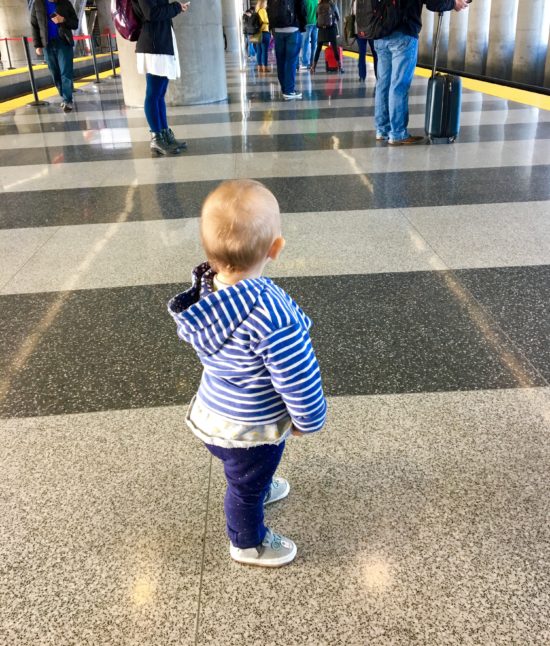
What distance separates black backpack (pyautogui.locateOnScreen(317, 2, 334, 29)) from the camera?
13.6 metres

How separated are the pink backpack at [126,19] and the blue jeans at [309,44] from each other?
10.1 m

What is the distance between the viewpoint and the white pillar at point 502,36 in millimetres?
22156

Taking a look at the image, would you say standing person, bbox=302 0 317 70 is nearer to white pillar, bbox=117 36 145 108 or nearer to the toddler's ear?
white pillar, bbox=117 36 145 108

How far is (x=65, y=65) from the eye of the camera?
9.38 m

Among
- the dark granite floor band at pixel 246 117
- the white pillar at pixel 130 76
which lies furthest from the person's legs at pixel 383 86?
the white pillar at pixel 130 76

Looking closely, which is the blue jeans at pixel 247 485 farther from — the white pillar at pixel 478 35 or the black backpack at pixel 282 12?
the white pillar at pixel 478 35

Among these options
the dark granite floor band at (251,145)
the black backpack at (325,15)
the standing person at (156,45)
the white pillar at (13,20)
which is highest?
the white pillar at (13,20)

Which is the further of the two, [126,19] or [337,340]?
[126,19]

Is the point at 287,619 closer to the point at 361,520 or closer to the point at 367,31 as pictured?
the point at 361,520

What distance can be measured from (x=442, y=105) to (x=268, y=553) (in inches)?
217

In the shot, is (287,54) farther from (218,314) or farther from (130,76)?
(218,314)

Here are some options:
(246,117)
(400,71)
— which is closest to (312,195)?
(400,71)

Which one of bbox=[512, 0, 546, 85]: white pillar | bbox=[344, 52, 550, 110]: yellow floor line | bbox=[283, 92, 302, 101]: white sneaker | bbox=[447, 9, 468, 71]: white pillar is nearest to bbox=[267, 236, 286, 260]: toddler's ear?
bbox=[344, 52, 550, 110]: yellow floor line

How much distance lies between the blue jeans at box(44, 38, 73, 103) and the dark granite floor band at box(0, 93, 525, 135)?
106cm
